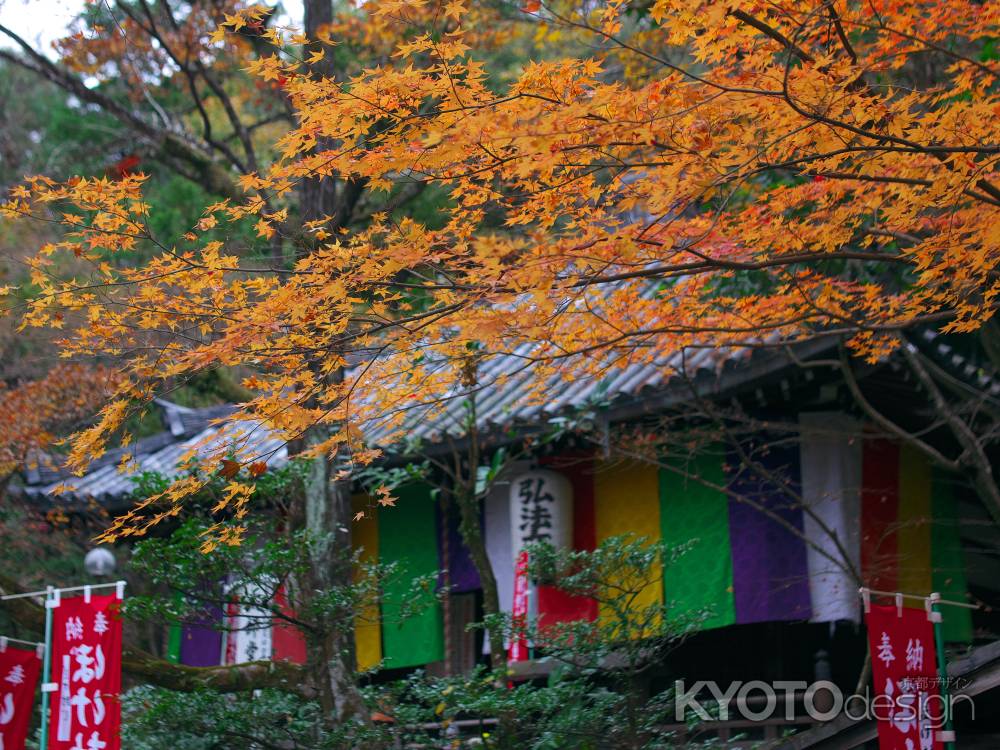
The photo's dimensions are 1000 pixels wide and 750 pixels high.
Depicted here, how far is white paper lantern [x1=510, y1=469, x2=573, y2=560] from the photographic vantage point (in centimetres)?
890

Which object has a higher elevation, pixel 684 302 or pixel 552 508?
pixel 684 302

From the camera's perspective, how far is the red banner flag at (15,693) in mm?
6809

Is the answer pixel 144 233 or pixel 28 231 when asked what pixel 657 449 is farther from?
pixel 28 231

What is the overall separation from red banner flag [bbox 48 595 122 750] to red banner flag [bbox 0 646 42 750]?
0.43 m

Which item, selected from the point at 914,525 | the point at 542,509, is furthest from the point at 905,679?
the point at 542,509

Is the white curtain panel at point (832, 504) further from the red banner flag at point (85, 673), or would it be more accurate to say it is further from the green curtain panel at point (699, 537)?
the red banner flag at point (85, 673)

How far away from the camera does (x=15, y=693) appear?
6918mm

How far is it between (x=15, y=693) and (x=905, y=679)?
574cm

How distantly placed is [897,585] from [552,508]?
113 inches

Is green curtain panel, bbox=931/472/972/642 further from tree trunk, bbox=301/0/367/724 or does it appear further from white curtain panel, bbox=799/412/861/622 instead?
tree trunk, bbox=301/0/367/724

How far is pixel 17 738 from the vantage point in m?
6.85

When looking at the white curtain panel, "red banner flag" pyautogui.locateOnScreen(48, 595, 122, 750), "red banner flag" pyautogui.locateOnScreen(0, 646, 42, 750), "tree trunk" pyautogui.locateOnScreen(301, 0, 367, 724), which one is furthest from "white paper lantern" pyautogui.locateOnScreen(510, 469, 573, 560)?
"red banner flag" pyautogui.locateOnScreen(0, 646, 42, 750)

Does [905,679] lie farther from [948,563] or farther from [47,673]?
[47,673]

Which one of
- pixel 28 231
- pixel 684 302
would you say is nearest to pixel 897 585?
pixel 684 302
